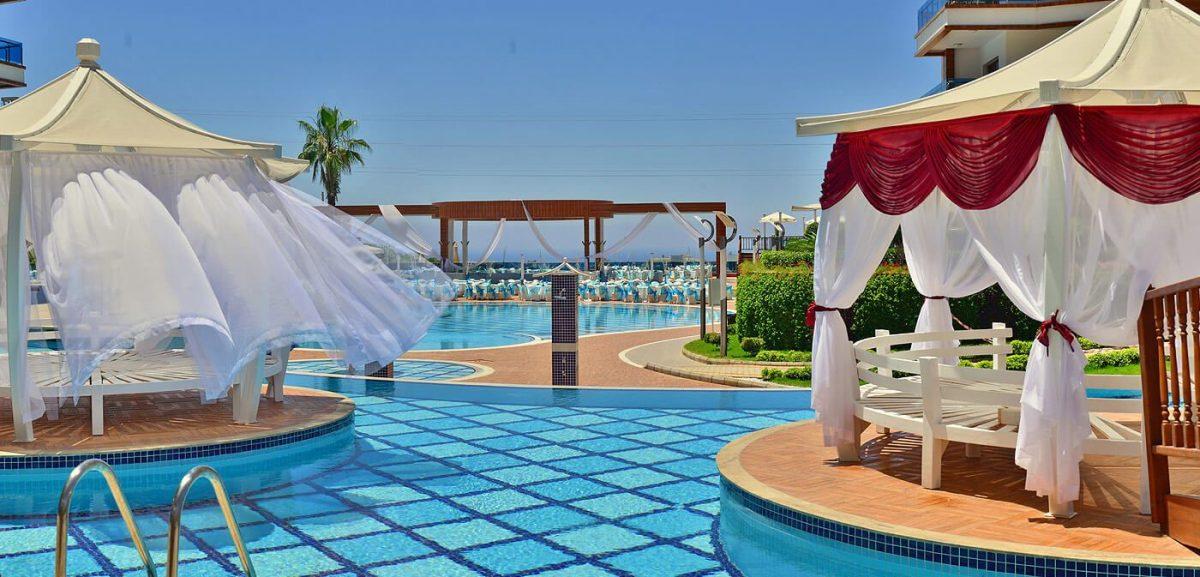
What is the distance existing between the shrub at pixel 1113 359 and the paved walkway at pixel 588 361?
470cm

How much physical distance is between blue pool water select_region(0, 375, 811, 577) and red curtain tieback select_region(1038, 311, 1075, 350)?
207 centimetres

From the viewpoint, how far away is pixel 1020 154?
5691 millimetres

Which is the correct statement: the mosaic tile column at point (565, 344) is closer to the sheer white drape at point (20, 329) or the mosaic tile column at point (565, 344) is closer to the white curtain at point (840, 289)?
the white curtain at point (840, 289)

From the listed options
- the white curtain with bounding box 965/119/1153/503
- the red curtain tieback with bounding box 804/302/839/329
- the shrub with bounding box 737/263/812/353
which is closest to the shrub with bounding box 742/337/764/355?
the shrub with bounding box 737/263/812/353

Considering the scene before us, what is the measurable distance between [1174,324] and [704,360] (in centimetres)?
970

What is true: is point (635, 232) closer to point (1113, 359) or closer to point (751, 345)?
point (751, 345)

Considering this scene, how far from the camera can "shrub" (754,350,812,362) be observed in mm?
14055

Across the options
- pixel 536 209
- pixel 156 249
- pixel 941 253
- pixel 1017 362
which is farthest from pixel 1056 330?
pixel 536 209

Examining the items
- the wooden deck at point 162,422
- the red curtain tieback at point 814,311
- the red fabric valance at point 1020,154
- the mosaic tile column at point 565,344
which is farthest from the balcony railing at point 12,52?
the red fabric valance at point 1020,154

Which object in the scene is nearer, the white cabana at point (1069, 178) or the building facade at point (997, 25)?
the white cabana at point (1069, 178)

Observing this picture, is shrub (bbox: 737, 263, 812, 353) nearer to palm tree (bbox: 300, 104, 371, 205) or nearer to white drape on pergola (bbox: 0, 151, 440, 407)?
white drape on pergola (bbox: 0, 151, 440, 407)

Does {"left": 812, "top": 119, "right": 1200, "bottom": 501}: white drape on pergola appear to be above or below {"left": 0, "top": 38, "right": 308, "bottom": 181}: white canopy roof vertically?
below

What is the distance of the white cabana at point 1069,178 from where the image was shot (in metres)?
5.43

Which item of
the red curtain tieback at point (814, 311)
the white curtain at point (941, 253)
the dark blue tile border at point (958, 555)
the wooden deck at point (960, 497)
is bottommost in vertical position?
the dark blue tile border at point (958, 555)
